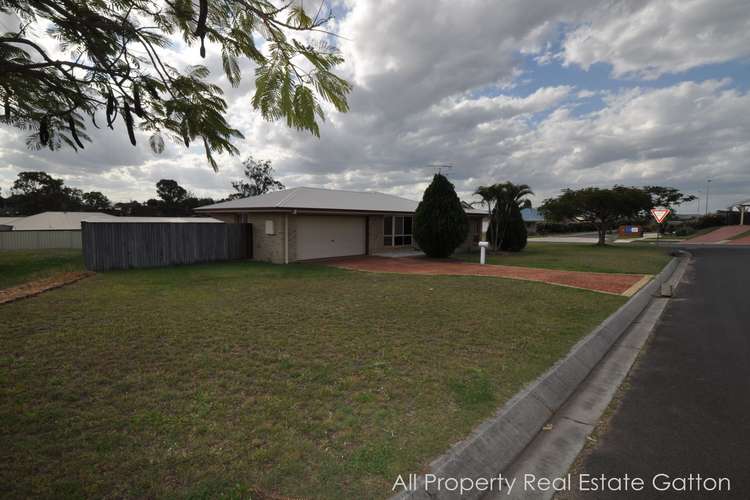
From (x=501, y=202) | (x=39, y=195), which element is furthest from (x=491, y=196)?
(x=39, y=195)

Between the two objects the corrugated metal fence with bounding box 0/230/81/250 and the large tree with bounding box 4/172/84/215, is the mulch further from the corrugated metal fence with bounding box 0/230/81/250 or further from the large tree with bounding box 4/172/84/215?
the large tree with bounding box 4/172/84/215

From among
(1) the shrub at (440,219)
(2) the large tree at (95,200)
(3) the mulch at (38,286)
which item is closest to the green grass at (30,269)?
(3) the mulch at (38,286)

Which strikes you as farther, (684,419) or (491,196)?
(491,196)

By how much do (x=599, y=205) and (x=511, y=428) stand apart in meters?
32.7

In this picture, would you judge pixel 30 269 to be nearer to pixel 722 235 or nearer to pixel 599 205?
pixel 599 205

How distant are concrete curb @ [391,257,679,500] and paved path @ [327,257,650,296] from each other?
6228 millimetres

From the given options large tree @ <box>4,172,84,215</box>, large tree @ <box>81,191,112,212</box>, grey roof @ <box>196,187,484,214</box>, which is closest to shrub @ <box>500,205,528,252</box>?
grey roof @ <box>196,187,484,214</box>

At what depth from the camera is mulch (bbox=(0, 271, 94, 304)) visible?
8173mm

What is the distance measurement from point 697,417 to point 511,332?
267 centimetres

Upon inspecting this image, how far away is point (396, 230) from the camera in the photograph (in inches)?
846

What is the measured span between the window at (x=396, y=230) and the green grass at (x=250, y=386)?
41.3ft

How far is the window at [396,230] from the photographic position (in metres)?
21.0

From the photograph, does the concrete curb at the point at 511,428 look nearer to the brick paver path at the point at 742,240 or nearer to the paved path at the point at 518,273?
the paved path at the point at 518,273

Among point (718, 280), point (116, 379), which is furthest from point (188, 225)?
point (718, 280)
